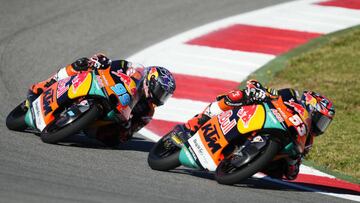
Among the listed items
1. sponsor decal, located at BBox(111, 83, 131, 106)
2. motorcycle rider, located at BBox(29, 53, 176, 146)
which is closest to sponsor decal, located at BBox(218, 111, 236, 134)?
motorcycle rider, located at BBox(29, 53, 176, 146)

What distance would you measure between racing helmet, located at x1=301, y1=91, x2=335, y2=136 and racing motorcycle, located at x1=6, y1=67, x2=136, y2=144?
1960mm

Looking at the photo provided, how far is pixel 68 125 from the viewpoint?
9312mm

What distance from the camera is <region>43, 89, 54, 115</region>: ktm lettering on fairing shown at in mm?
9703

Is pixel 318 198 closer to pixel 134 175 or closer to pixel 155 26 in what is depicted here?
pixel 134 175

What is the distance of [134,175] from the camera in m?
8.67

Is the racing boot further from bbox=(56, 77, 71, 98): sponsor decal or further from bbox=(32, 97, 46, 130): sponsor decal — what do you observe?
bbox=(32, 97, 46, 130): sponsor decal

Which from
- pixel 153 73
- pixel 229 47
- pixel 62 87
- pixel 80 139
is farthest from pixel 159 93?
pixel 229 47

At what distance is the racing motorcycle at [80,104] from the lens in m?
9.37

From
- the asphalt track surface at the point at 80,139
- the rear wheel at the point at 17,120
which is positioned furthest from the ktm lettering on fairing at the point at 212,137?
the rear wheel at the point at 17,120

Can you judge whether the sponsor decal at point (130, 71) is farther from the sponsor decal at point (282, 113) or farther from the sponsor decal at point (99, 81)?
the sponsor decal at point (282, 113)

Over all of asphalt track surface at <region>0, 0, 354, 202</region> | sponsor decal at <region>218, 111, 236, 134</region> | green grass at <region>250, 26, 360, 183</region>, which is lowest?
green grass at <region>250, 26, 360, 183</region>

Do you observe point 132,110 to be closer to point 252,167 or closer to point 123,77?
point 123,77

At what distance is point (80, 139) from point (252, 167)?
2461mm

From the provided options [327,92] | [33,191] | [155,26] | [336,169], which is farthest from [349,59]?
[33,191]
